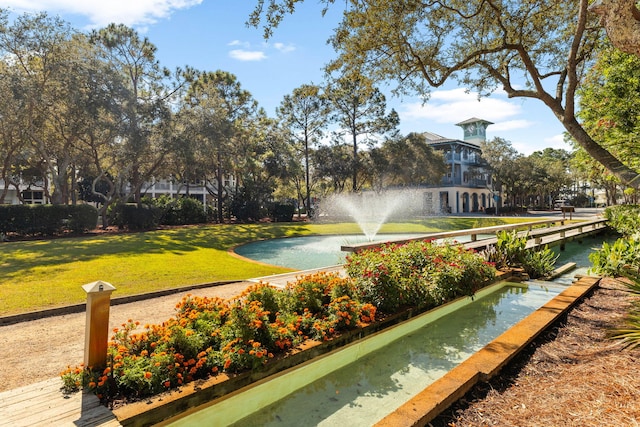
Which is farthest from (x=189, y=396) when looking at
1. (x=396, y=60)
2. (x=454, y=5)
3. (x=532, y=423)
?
(x=454, y=5)

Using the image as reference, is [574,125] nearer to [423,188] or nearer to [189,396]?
[189,396]

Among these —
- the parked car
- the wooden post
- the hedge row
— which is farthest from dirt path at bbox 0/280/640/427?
the parked car

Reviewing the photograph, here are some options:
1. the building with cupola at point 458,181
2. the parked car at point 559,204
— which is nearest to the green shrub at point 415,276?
the building with cupola at point 458,181

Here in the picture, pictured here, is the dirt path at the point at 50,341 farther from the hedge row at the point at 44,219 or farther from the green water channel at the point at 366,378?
the hedge row at the point at 44,219

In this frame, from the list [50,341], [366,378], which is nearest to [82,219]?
[50,341]

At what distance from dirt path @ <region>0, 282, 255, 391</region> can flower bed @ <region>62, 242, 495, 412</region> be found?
0.98m

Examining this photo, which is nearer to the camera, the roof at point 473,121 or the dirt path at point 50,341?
the dirt path at point 50,341

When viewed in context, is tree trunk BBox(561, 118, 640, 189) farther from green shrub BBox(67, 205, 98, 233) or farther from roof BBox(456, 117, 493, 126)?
roof BBox(456, 117, 493, 126)

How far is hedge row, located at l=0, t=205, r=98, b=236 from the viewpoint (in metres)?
18.1

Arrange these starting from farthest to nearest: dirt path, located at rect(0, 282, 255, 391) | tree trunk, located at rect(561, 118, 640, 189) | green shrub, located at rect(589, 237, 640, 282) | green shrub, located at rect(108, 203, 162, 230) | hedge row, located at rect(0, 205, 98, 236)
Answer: green shrub, located at rect(108, 203, 162, 230) < hedge row, located at rect(0, 205, 98, 236) < green shrub, located at rect(589, 237, 640, 282) < tree trunk, located at rect(561, 118, 640, 189) < dirt path, located at rect(0, 282, 255, 391)

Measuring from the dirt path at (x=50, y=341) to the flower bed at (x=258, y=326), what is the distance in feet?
3.21

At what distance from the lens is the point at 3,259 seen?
38.8 feet

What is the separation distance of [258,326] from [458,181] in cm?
5056

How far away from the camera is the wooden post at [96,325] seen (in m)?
3.10
